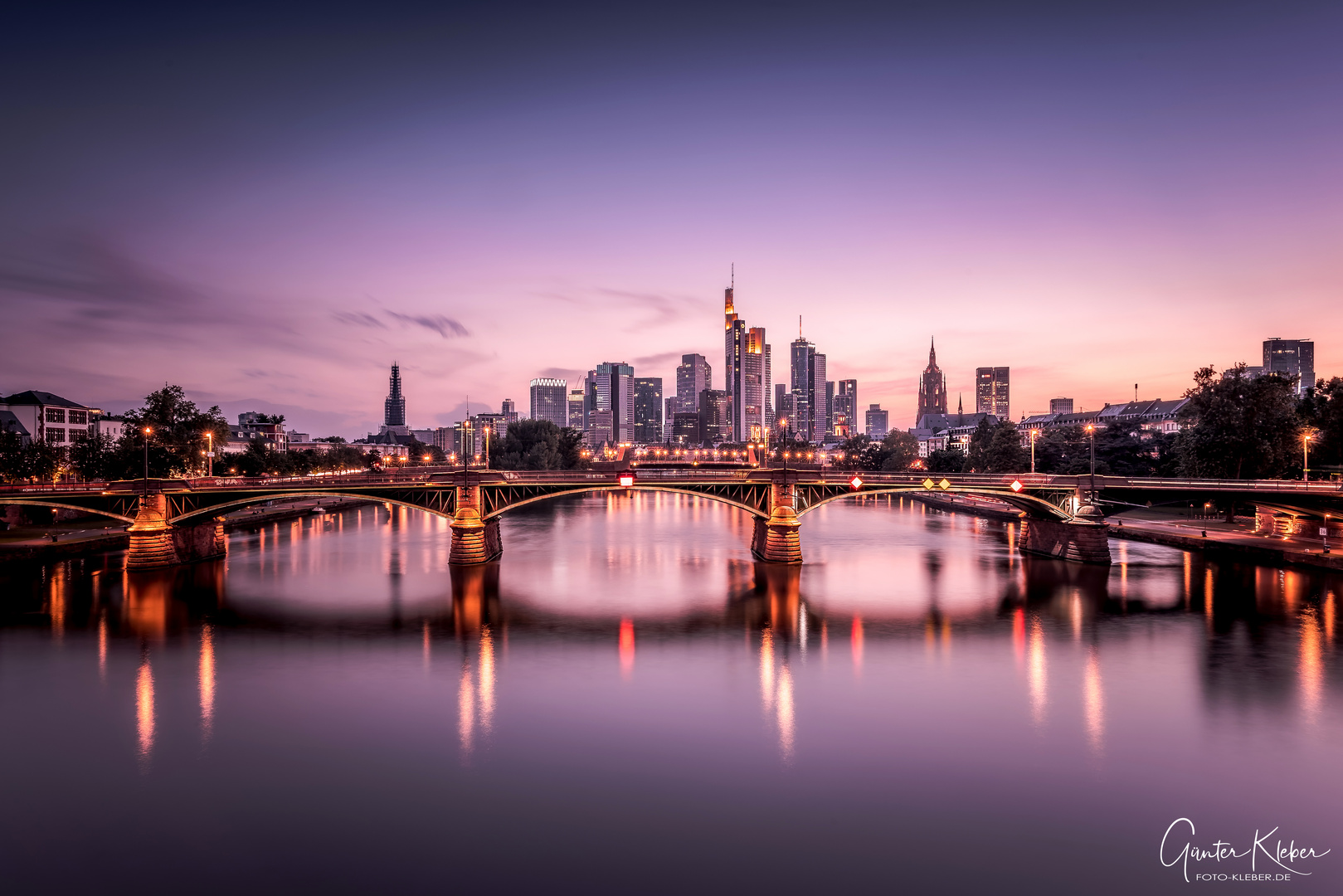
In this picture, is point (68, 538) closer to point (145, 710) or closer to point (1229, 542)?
point (145, 710)

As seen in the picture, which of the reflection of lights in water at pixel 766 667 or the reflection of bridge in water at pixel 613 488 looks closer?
the reflection of lights in water at pixel 766 667

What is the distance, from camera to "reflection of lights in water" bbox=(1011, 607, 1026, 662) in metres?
40.5

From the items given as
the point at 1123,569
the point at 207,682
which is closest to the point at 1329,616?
the point at 1123,569

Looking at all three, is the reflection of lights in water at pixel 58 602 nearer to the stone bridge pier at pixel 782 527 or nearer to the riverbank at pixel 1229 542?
the stone bridge pier at pixel 782 527

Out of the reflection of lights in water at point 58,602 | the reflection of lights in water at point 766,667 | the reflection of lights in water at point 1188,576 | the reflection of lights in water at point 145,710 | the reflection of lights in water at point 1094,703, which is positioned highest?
the reflection of lights in water at point 58,602

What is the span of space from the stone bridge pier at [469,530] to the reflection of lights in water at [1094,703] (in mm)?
48001

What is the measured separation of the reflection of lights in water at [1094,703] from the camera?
28.8 metres

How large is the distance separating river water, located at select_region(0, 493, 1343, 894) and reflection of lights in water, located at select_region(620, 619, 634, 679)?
377 mm

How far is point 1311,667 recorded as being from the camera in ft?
120

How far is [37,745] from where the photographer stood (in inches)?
1087

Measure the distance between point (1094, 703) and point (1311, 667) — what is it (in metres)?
13.7

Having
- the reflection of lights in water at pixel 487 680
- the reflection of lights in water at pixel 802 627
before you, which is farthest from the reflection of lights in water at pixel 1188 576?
the reflection of lights in water at pixel 487 680

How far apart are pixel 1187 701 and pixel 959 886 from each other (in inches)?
792

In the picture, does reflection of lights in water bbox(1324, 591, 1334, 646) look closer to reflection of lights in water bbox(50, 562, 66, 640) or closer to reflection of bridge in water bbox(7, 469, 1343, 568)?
reflection of bridge in water bbox(7, 469, 1343, 568)
